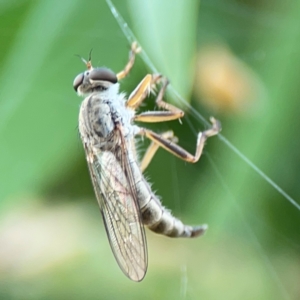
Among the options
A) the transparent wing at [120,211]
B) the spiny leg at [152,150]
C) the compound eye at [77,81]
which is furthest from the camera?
the spiny leg at [152,150]

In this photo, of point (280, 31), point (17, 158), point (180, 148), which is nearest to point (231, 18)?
point (280, 31)

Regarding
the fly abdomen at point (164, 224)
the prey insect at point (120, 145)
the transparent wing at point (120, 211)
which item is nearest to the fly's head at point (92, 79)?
the prey insect at point (120, 145)

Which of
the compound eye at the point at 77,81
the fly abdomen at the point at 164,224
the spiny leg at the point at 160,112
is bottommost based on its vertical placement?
the fly abdomen at the point at 164,224

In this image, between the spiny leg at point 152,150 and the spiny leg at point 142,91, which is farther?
the spiny leg at point 152,150

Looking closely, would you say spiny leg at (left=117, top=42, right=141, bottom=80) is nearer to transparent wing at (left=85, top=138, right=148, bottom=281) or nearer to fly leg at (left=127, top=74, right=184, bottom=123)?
fly leg at (left=127, top=74, right=184, bottom=123)

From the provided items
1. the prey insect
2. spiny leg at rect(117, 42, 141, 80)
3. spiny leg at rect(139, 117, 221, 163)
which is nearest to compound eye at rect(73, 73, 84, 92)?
the prey insect

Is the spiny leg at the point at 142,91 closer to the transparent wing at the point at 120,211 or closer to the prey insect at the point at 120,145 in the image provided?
the prey insect at the point at 120,145

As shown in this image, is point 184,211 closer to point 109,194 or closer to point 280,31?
point 109,194
